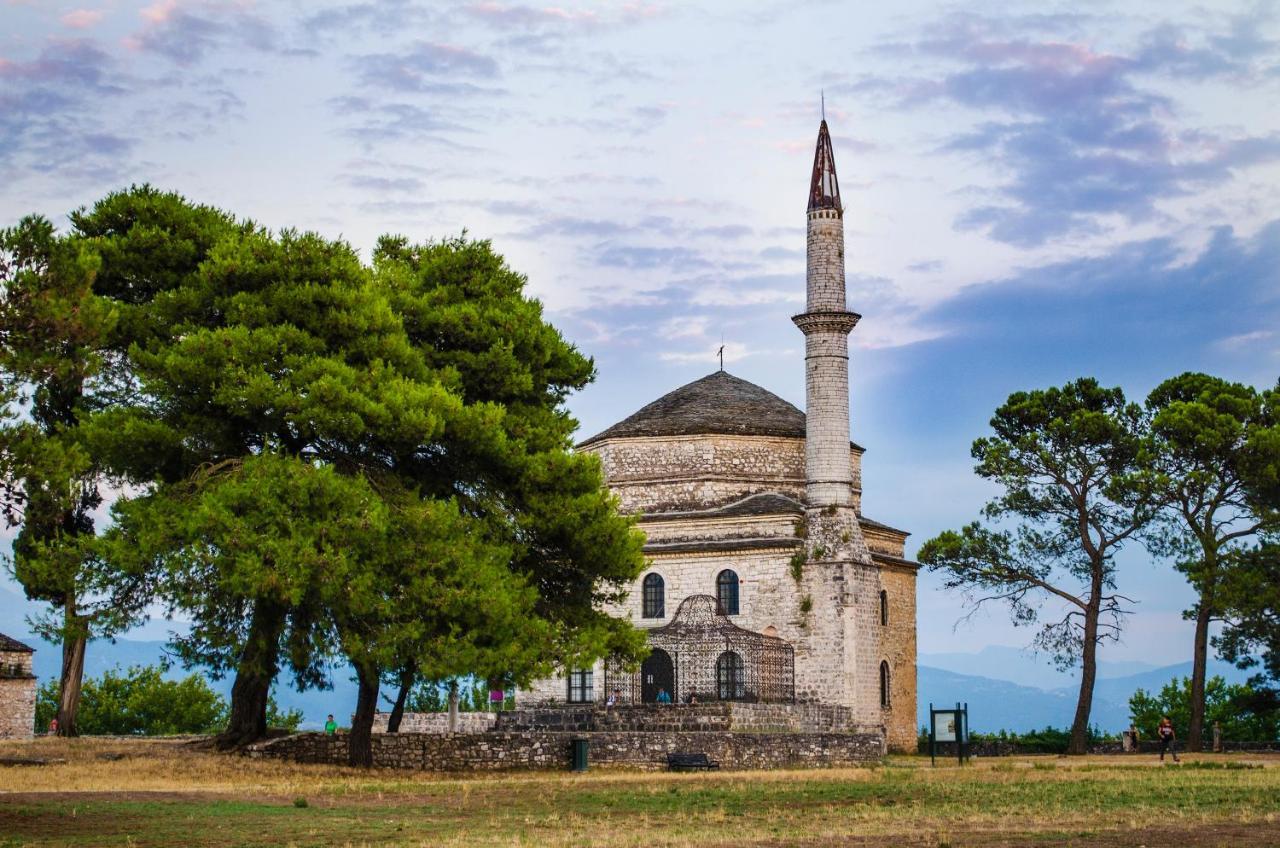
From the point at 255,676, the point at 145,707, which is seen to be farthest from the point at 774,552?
the point at 145,707

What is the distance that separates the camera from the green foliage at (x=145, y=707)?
6009cm

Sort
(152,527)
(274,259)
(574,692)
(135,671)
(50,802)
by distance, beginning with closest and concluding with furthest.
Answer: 1. (50,802)
2. (152,527)
3. (274,259)
4. (574,692)
5. (135,671)

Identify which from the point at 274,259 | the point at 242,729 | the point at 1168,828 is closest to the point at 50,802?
the point at 242,729

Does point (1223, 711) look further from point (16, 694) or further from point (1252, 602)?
point (16, 694)

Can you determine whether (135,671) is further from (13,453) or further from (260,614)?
(13,453)

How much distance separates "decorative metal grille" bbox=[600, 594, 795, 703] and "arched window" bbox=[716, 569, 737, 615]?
183 cm

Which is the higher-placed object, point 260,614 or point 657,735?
point 260,614

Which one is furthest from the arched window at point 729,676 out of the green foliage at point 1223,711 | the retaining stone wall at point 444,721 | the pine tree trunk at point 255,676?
the green foliage at point 1223,711

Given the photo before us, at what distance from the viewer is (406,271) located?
105 feet

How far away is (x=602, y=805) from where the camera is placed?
2091 centimetres

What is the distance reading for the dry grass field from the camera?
1638cm

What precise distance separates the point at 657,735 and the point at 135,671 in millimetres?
41651

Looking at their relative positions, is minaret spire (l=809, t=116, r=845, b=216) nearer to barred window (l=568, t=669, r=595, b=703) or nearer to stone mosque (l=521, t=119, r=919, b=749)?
stone mosque (l=521, t=119, r=919, b=749)

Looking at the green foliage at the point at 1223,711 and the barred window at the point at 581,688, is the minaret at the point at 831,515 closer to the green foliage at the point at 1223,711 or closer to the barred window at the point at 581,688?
the barred window at the point at 581,688
